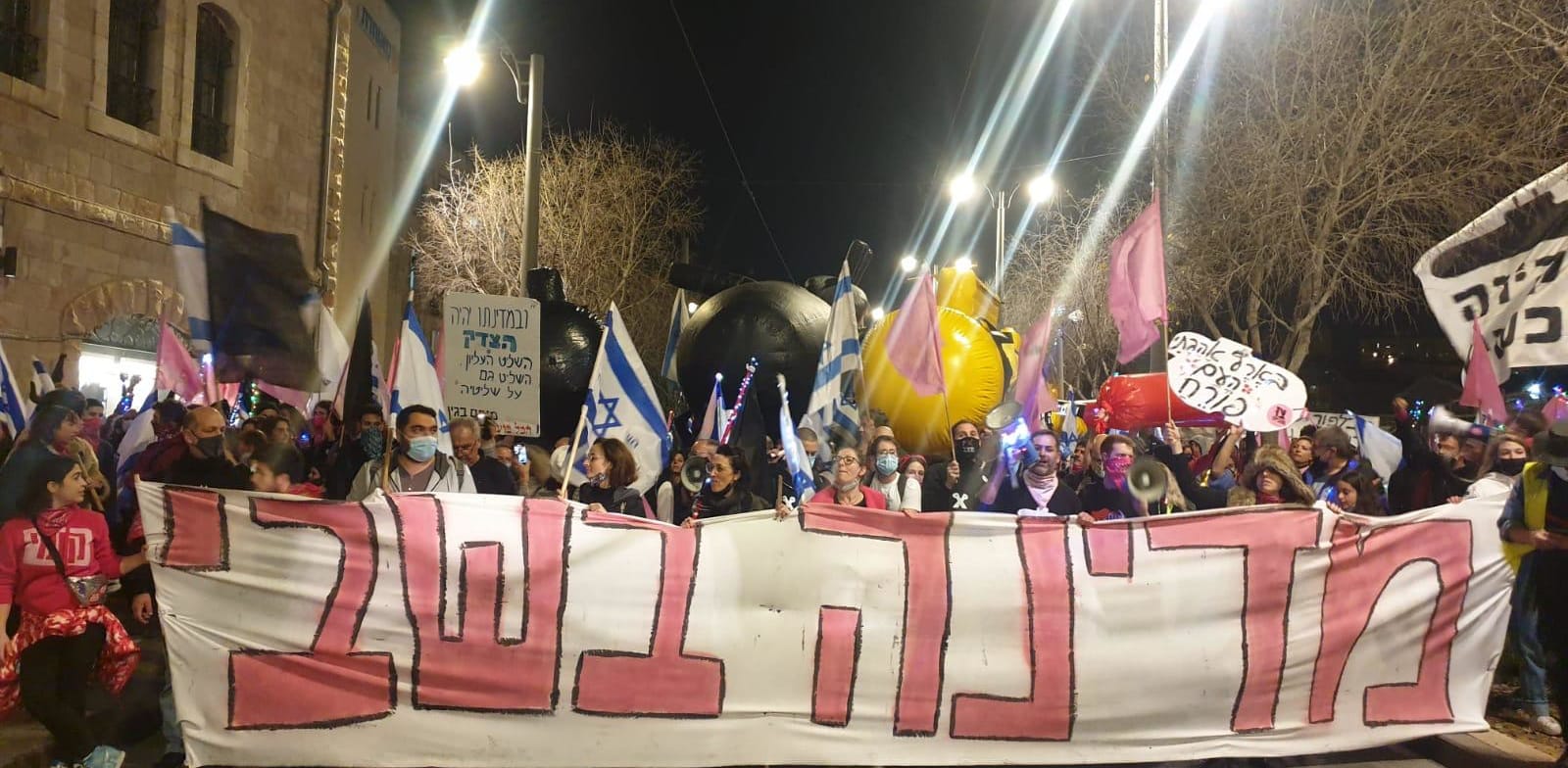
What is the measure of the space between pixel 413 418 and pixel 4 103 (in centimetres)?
1059

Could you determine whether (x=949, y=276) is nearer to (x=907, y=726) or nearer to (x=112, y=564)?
(x=907, y=726)

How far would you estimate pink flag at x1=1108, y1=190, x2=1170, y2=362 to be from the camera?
8.55m

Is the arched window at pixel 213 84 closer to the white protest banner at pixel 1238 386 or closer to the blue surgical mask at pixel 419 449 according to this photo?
the blue surgical mask at pixel 419 449

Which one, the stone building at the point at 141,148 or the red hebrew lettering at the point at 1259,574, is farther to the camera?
the stone building at the point at 141,148

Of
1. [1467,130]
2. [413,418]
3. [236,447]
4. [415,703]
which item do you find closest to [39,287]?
[236,447]

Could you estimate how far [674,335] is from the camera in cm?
1338

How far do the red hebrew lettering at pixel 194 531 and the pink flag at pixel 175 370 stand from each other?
525cm

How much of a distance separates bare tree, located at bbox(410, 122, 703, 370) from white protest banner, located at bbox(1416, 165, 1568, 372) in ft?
77.0

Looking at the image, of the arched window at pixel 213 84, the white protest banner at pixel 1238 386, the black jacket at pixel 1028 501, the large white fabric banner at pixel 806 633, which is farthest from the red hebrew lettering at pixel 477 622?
the arched window at pixel 213 84

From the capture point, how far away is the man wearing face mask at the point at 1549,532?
4.96 meters

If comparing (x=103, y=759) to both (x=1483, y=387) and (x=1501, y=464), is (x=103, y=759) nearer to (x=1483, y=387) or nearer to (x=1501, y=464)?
(x=1501, y=464)

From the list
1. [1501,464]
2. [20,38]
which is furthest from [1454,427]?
[20,38]

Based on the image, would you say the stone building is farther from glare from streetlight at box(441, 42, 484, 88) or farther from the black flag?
the black flag

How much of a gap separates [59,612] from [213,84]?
50.0 feet
